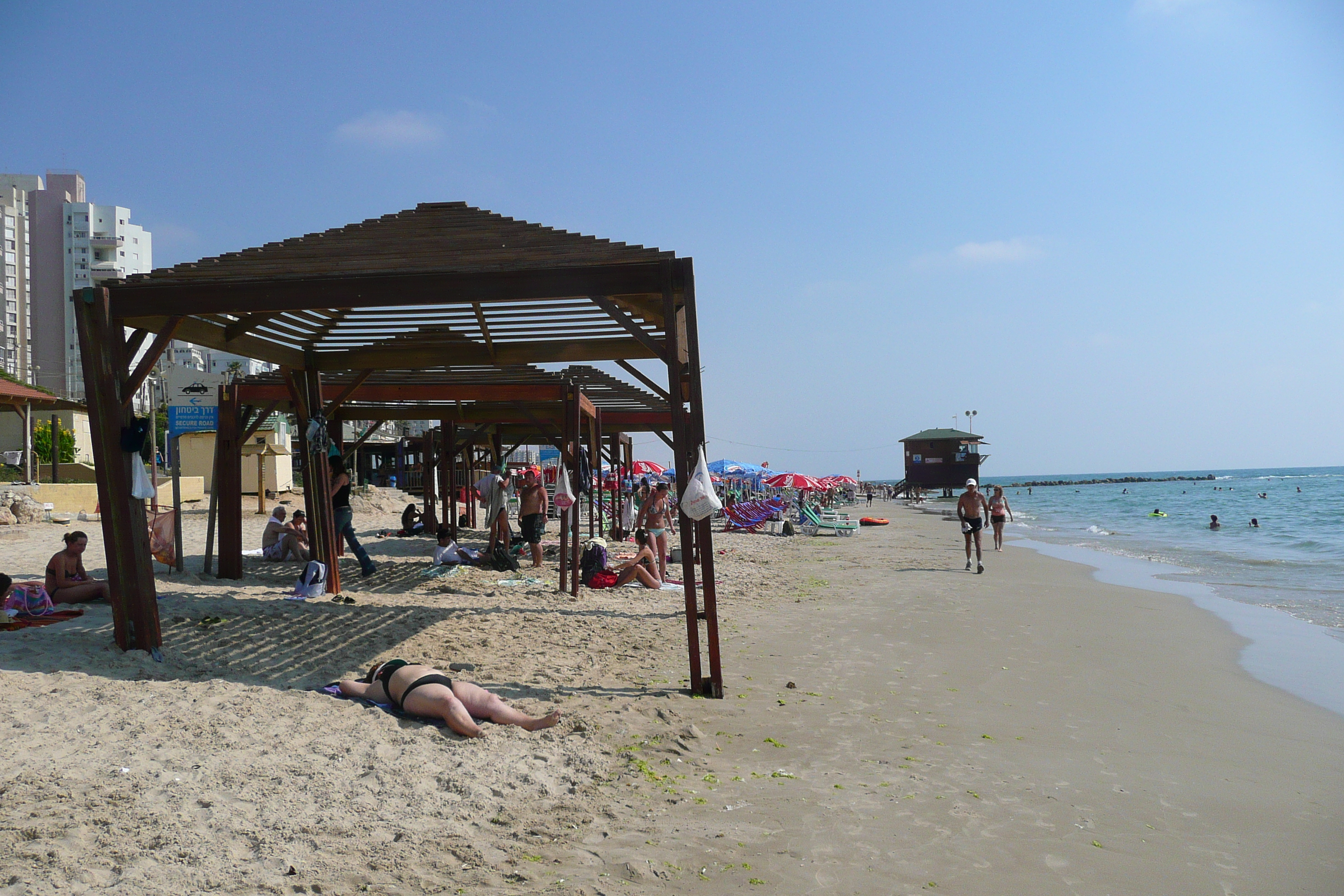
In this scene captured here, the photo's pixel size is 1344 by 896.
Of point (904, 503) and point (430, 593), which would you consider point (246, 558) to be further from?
point (904, 503)

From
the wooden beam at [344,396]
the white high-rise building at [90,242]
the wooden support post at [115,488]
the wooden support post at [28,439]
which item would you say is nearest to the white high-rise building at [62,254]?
the white high-rise building at [90,242]

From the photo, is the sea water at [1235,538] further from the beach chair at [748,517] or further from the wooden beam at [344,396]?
the wooden beam at [344,396]

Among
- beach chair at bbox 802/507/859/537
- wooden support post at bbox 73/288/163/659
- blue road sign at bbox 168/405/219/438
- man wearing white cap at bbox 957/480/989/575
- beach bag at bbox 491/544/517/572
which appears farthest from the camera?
beach chair at bbox 802/507/859/537

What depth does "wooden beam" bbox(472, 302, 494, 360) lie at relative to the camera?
7.31 meters

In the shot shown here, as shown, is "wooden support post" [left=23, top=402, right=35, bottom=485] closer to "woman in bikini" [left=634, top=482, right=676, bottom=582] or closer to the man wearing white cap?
"woman in bikini" [left=634, top=482, right=676, bottom=582]

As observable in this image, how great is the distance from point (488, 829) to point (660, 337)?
4.86 m

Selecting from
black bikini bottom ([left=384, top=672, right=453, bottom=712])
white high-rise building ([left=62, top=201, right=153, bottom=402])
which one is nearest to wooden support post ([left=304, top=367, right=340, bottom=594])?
black bikini bottom ([left=384, top=672, right=453, bottom=712])

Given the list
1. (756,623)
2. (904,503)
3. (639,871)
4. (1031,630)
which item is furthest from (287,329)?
(904,503)

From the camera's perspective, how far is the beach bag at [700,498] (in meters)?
5.49

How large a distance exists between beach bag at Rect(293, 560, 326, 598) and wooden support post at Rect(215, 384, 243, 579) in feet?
5.73

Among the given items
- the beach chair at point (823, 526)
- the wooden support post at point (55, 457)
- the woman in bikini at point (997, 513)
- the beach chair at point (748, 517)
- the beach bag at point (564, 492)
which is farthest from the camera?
the beach chair at point (748, 517)

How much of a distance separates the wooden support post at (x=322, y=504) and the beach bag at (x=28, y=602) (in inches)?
103

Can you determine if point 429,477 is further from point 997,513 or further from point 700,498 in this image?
point 700,498

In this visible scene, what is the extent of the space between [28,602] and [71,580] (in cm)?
71
